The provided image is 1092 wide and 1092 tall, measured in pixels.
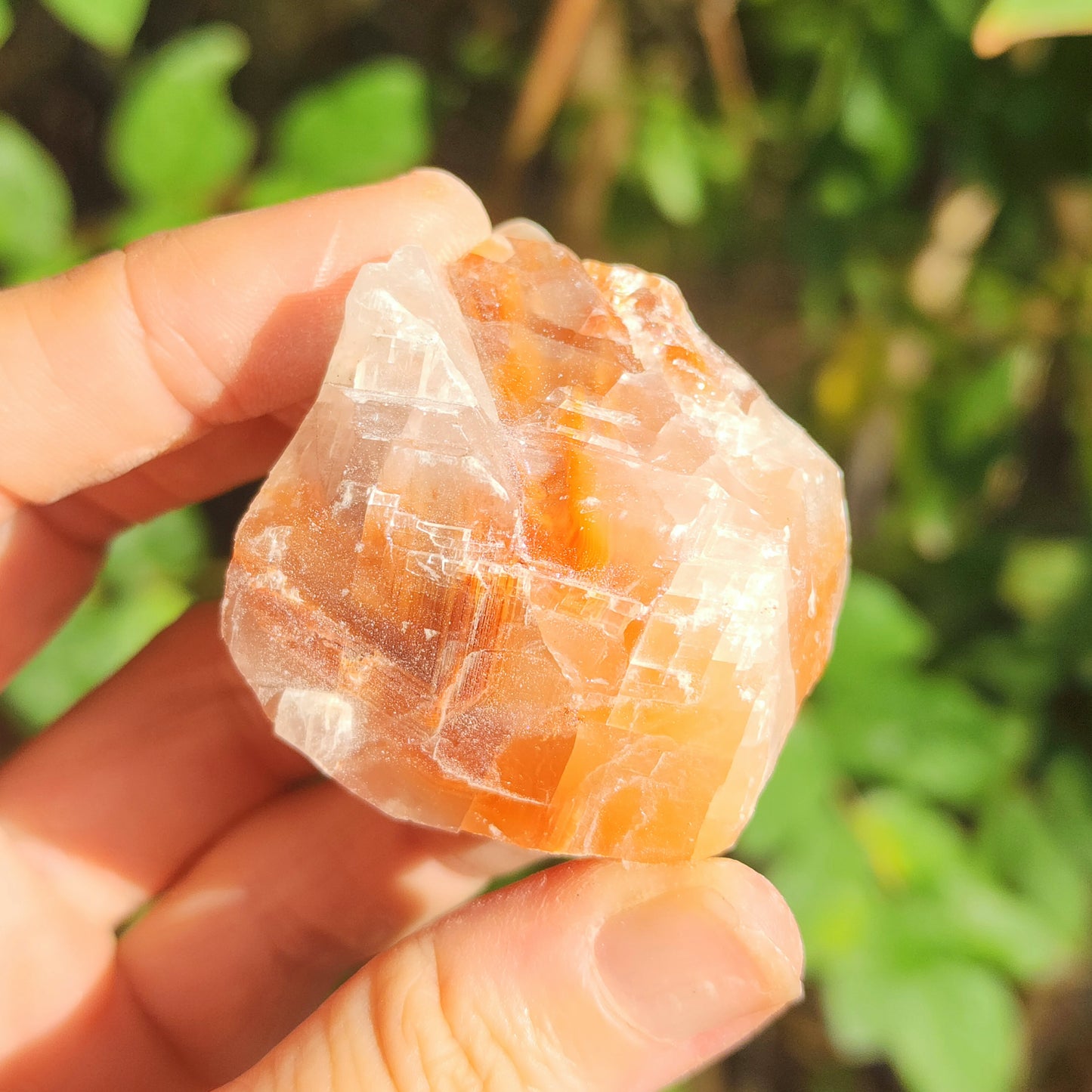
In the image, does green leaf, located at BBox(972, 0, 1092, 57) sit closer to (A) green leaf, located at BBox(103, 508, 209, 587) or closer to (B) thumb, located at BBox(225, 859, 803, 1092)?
(B) thumb, located at BBox(225, 859, 803, 1092)

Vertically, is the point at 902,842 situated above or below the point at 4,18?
below

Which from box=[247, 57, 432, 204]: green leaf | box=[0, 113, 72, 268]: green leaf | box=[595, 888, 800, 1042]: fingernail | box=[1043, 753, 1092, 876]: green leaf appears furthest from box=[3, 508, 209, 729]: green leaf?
box=[1043, 753, 1092, 876]: green leaf

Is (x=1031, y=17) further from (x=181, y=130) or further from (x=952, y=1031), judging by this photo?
(x=952, y=1031)

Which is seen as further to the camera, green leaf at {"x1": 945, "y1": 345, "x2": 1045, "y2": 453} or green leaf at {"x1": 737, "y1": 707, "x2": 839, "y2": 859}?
green leaf at {"x1": 945, "y1": 345, "x2": 1045, "y2": 453}

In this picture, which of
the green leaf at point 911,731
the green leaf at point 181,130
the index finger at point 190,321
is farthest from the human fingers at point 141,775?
the green leaf at point 911,731

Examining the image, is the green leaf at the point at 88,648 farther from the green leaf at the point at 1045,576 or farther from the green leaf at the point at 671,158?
the green leaf at the point at 1045,576

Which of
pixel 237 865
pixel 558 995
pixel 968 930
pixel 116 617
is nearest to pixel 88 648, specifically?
pixel 116 617
